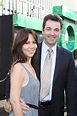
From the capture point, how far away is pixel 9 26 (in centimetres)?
588

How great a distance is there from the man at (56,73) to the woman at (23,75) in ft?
1.53

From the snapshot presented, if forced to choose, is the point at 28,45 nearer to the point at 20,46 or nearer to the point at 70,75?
the point at 20,46

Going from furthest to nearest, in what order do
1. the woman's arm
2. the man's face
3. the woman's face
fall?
the man's face → the woman's face → the woman's arm

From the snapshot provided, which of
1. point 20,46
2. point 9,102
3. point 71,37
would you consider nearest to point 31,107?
point 9,102

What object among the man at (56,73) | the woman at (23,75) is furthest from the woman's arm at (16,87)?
the man at (56,73)

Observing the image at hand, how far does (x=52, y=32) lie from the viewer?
8.56 feet

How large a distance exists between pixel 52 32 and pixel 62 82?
49 cm

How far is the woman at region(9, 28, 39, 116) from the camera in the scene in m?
2.06

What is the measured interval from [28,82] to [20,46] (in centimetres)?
29

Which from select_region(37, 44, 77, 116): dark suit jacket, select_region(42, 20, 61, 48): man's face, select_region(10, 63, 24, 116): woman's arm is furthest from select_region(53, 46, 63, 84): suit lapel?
select_region(10, 63, 24, 116): woman's arm

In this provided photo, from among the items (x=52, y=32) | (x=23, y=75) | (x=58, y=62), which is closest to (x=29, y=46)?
(x=23, y=75)

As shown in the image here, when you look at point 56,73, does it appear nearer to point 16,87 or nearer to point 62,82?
point 62,82

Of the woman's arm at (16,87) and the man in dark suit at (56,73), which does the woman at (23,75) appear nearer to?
the woman's arm at (16,87)

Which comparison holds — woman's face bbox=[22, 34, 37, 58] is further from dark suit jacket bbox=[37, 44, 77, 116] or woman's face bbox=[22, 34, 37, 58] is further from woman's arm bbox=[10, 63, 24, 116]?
dark suit jacket bbox=[37, 44, 77, 116]
